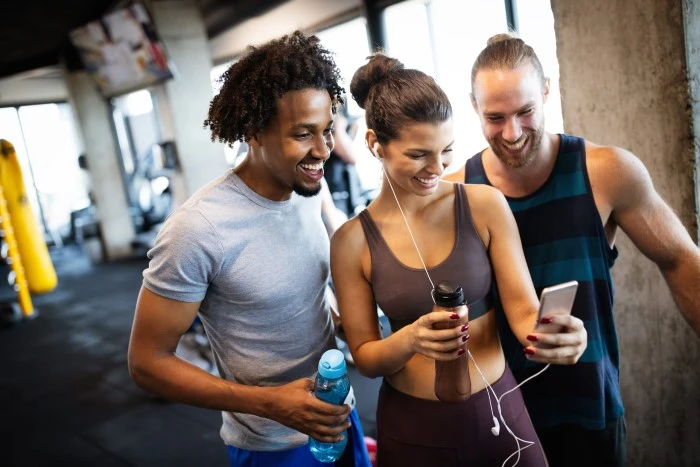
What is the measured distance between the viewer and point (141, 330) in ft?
4.30

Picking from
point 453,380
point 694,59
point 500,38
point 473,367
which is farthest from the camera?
point 694,59

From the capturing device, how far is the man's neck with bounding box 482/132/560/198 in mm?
1586

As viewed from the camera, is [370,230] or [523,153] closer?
[370,230]

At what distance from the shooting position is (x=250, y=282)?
54.8 inches

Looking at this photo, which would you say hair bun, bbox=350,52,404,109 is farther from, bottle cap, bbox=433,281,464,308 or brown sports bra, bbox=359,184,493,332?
bottle cap, bbox=433,281,464,308

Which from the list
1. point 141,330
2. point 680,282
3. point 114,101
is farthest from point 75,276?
point 680,282

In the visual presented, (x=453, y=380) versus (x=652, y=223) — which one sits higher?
(x=652, y=223)

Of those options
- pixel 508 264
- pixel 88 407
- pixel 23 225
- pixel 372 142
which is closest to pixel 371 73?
pixel 372 142

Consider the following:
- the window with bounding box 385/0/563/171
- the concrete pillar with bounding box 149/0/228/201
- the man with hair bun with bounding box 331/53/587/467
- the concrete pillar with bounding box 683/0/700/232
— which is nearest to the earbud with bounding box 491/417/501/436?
the man with hair bun with bounding box 331/53/587/467

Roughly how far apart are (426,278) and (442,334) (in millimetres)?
245

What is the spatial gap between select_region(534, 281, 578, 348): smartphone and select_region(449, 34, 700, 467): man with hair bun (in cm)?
52

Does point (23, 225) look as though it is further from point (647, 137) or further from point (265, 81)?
point (647, 137)

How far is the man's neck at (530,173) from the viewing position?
159 centimetres

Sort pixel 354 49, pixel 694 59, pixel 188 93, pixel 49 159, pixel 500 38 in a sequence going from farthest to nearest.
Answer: pixel 49 159, pixel 188 93, pixel 354 49, pixel 694 59, pixel 500 38
